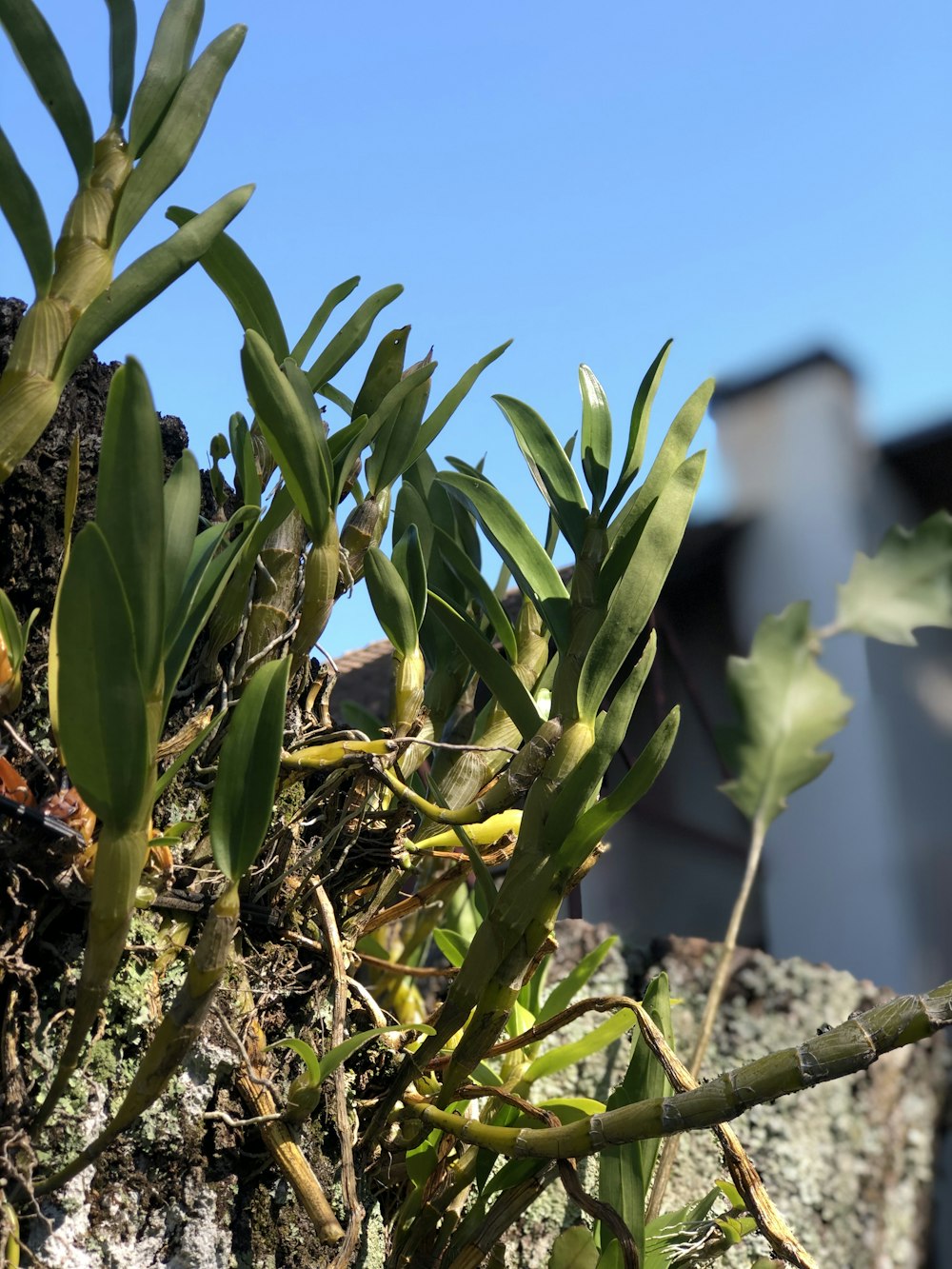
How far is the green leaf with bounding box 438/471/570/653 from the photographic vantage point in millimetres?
617

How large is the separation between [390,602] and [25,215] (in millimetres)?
279

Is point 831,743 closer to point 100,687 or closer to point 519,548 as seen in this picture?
point 519,548

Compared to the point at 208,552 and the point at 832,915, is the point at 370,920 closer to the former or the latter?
the point at 208,552

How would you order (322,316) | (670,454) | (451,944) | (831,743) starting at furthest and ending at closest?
(831,743) → (451,944) → (322,316) → (670,454)

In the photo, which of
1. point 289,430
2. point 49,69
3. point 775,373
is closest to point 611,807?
point 289,430

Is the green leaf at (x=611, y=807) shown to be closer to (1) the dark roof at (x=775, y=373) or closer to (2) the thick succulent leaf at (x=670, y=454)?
(2) the thick succulent leaf at (x=670, y=454)

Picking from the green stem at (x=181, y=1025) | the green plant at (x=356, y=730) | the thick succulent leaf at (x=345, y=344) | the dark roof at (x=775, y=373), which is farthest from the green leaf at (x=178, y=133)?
the dark roof at (x=775, y=373)

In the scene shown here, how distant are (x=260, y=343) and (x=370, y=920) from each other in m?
0.39

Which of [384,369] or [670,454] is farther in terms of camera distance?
[384,369]

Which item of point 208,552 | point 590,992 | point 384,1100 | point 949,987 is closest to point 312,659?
point 208,552

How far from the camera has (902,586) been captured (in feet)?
2.46

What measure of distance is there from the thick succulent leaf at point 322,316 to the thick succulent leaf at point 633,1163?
1.55 feet

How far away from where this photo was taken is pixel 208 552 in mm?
525

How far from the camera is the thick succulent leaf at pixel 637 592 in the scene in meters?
0.56
